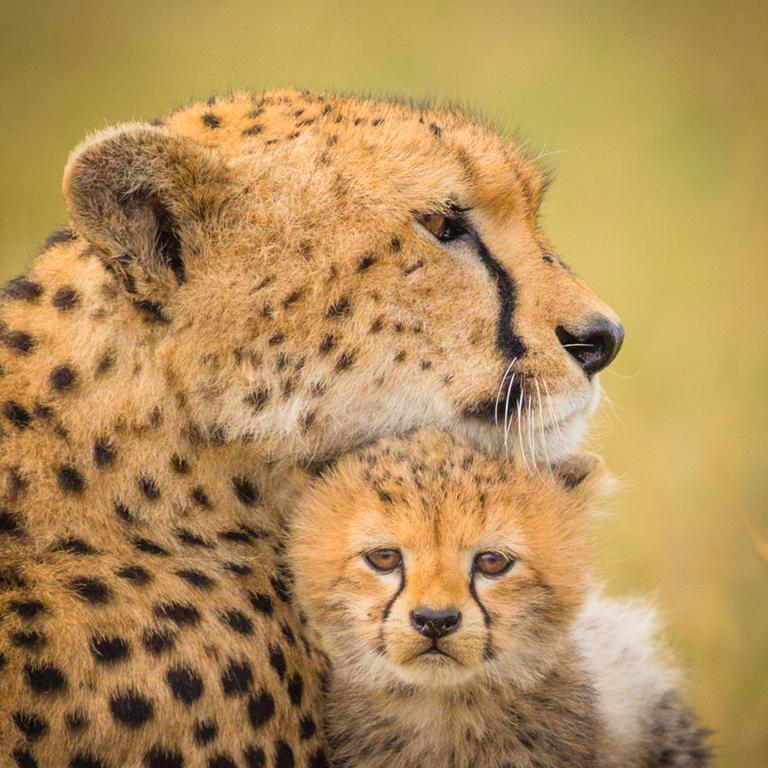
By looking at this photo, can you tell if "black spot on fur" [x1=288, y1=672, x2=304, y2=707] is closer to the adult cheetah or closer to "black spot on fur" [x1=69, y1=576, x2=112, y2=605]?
the adult cheetah

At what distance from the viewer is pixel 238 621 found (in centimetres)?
210

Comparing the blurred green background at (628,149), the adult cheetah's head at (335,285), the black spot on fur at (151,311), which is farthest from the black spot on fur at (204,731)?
the blurred green background at (628,149)

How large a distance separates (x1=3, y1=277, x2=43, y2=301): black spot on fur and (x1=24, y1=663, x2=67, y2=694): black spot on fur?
59cm

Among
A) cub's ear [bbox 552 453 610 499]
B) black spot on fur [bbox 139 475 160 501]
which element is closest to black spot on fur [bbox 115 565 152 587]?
black spot on fur [bbox 139 475 160 501]

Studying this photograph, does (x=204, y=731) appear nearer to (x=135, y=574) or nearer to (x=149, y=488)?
(x=135, y=574)

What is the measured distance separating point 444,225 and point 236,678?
794 mm

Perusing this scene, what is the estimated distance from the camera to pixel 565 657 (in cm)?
230

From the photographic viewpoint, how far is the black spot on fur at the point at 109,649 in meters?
1.99

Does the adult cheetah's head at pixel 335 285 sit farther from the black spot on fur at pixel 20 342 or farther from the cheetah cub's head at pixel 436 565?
the black spot on fur at pixel 20 342

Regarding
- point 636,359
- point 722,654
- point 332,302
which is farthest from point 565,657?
point 636,359

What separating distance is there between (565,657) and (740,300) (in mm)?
2591

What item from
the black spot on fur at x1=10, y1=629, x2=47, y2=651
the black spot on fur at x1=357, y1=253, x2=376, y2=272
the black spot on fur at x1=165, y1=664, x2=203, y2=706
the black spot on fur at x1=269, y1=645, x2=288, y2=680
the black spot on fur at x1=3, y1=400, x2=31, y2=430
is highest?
the black spot on fur at x1=357, y1=253, x2=376, y2=272

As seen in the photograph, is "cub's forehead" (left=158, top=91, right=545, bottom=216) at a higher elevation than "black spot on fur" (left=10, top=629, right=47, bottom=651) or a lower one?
higher

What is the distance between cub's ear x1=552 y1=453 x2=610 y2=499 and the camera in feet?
7.64
